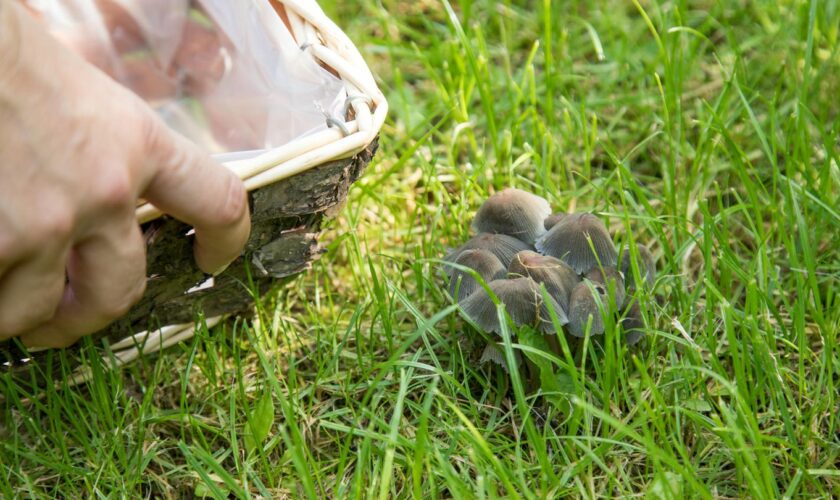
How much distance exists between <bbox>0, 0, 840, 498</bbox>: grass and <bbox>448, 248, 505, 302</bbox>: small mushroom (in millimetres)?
84

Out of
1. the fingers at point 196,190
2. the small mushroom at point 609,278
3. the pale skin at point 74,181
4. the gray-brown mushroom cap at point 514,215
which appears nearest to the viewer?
the pale skin at point 74,181

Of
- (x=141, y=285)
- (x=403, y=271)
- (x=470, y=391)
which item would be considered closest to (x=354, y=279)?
(x=403, y=271)

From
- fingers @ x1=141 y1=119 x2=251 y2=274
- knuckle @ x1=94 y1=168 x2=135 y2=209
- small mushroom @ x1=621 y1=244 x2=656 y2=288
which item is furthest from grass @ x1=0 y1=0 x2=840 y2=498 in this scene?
knuckle @ x1=94 y1=168 x2=135 y2=209

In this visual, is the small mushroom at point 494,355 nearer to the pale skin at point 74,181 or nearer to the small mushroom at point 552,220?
the small mushroom at point 552,220

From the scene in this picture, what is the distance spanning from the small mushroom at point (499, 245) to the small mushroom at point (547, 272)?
49mm

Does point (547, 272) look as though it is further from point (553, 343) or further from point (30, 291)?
point (30, 291)

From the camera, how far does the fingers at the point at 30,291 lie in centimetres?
97

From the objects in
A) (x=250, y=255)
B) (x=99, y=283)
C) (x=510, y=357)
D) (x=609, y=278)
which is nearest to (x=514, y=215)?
(x=609, y=278)

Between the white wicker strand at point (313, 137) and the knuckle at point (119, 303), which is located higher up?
the white wicker strand at point (313, 137)

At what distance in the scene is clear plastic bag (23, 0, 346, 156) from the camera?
4.97 feet

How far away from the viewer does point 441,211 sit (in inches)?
66.5

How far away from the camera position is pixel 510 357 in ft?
4.03

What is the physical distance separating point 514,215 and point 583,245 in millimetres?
136

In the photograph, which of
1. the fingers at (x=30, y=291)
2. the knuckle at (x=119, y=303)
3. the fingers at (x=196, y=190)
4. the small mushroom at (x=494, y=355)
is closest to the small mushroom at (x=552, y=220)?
the small mushroom at (x=494, y=355)
